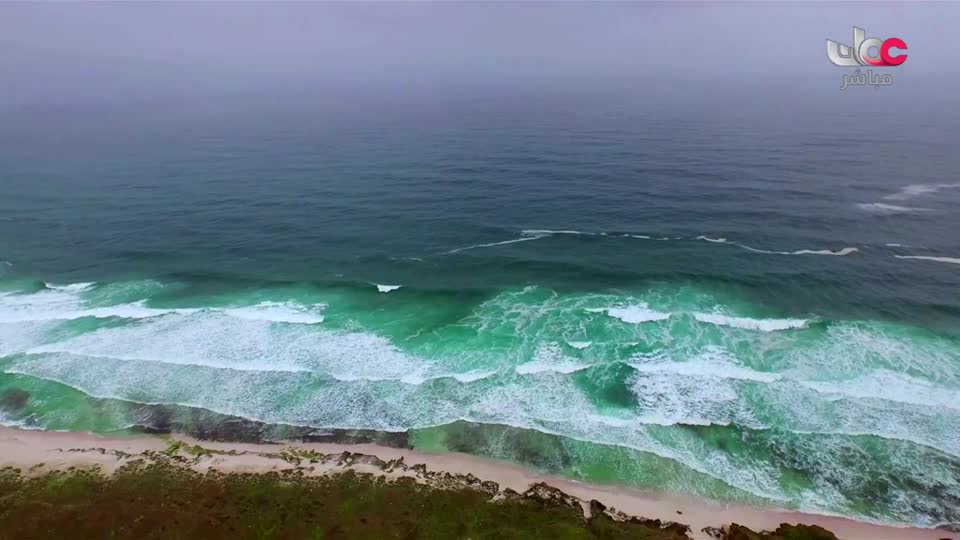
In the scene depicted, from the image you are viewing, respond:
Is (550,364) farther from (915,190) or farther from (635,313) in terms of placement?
(915,190)

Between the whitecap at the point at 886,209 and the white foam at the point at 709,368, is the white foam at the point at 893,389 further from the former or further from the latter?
the whitecap at the point at 886,209

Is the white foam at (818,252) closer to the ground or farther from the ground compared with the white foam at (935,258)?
farther from the ground

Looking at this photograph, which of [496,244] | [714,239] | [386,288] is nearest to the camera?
[386,288]

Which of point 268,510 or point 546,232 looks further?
point 546,232

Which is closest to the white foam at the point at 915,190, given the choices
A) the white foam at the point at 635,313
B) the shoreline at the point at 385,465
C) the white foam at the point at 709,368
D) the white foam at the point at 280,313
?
the white foam at the point at 635,313

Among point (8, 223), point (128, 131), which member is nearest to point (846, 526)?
point (8, 223)

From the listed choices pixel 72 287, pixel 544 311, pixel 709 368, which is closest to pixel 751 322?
pixel 709 368

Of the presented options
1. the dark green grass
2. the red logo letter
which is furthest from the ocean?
the red logo letter
